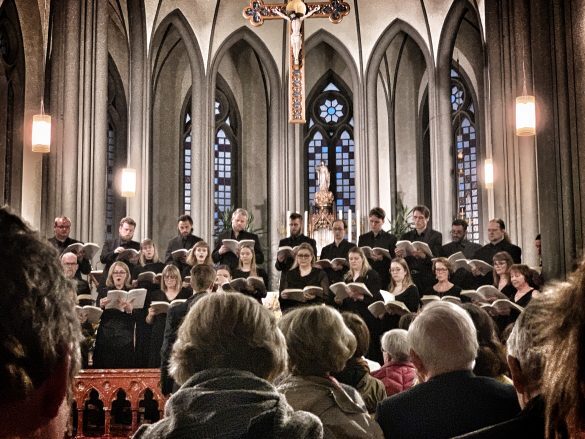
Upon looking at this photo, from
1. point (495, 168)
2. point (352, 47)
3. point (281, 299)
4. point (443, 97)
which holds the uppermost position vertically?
point (352, 47)

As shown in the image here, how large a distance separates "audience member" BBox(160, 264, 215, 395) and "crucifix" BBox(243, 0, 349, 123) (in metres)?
8.66

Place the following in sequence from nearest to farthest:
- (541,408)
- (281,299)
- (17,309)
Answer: (17,309)
(541,408)
(281,299)

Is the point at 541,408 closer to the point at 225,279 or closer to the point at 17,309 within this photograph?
the point at 17,309

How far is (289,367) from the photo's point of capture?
9.75 ft

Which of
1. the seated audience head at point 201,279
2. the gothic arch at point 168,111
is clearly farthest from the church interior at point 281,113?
the seated audience head at point 201,279

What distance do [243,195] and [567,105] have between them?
499 inches

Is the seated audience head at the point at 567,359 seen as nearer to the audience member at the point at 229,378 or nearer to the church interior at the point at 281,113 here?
the audience member at the point at 229,378

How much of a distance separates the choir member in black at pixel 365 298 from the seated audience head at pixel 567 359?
291 inches

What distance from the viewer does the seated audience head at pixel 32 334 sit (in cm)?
95

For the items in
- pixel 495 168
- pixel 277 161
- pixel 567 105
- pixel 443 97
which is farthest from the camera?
pixel 277 161

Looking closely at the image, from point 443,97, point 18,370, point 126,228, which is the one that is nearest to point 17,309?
point 18,370

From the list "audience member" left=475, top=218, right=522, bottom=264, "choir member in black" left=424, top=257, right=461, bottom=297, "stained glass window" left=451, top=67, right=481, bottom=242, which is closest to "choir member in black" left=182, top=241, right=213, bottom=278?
"choir member in black" left=424, top=257, right=461, bottom=297

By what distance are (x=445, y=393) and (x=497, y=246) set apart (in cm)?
769

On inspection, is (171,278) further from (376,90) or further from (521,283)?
(376,90)
